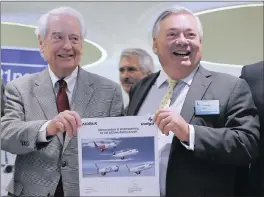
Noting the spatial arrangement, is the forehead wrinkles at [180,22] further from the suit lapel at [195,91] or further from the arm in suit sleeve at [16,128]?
the arm in suit sleeve at [16,128]

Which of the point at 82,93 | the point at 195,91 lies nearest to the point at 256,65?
the point at 195,91

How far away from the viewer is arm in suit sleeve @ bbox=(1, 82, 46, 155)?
190cm

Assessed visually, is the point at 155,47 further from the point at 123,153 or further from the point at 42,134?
the point at 42,134

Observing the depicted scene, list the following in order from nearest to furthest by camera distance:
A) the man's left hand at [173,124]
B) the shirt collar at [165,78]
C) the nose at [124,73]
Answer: the man's left hand at [173,124], the shirt collar at [165,78], the nose at [124,73]

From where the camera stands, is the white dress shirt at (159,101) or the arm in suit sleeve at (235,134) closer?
the arm in suit sleeve at (235,134)

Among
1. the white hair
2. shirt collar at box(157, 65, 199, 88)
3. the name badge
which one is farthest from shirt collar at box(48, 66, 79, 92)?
the name badge

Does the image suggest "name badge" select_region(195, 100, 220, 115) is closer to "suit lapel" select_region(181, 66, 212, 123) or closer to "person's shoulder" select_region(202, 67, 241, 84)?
"suit lapel" select_region(181, 66, 212, 123)

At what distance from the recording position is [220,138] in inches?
68.0

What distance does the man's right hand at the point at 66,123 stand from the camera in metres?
1.83

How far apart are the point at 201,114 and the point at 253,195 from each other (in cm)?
53

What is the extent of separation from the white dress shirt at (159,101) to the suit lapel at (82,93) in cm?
32

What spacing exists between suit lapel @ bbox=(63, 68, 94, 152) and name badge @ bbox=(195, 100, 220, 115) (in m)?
Result: 0.62

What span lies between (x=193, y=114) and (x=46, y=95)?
84 cm

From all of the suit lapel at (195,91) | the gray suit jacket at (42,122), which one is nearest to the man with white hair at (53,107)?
the gray suit jacket at (42,122)
